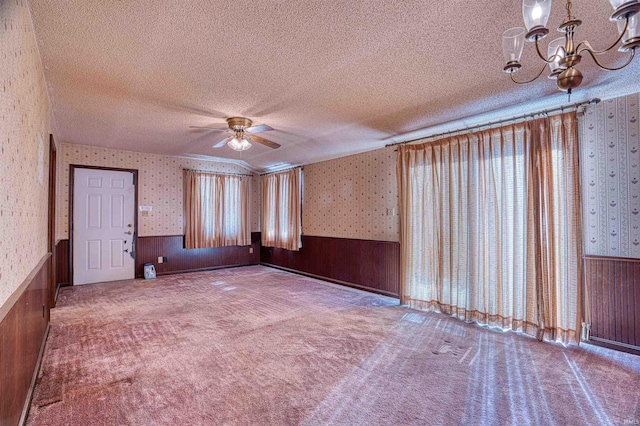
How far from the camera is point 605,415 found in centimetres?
196

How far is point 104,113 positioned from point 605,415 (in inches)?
208

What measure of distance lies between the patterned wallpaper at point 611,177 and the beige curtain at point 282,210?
4.68 metres

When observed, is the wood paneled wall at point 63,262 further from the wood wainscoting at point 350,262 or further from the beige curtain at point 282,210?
the wood wainscoting at point 350,262

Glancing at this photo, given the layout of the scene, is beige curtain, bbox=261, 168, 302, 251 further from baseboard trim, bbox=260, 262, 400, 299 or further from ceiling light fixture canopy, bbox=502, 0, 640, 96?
ceiling light fixture canopy, bbox=502, 0, 640, 96

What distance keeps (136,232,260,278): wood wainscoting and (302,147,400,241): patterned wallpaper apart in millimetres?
1909

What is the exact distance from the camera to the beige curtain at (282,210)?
6652mm

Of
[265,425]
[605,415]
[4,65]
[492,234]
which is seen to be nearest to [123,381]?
[265,425]

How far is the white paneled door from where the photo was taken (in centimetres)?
554

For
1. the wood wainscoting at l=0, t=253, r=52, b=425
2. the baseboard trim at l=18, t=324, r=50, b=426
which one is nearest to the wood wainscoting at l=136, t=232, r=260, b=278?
the baseboard trim at l=18, t=324, r=50, b=426

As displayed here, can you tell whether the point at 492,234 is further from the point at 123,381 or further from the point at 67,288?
the point at 67,288

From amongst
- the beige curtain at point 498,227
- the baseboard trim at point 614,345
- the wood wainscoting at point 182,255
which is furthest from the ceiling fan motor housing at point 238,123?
the baseboard trim at point 614,345

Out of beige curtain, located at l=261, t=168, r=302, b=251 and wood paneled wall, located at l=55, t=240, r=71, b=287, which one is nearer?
wood paneled wall, located at l=55, t=240, r=71, b=287

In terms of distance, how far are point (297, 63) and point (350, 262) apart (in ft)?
12.7

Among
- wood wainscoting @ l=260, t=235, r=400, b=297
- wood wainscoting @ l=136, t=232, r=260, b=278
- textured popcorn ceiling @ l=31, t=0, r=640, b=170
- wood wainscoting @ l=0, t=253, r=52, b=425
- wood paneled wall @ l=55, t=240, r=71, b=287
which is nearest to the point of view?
wood wainscoting @ l=0, t=253, r=52, b=425
